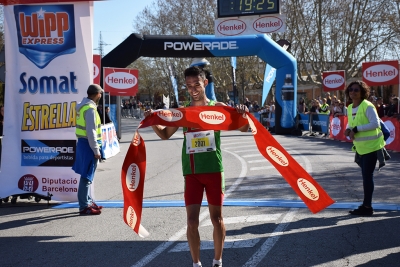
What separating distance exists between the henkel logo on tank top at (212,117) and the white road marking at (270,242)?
1.51 meters

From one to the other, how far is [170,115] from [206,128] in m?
0.42

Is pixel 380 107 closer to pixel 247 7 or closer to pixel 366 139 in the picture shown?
pixel 247 7

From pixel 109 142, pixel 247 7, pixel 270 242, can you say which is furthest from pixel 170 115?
pixel 247 7

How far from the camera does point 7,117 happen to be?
9.51 meters

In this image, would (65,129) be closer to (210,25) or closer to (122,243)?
(122,243)

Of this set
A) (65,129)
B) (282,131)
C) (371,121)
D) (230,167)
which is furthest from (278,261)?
(282,131)

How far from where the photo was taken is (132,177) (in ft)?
18.7

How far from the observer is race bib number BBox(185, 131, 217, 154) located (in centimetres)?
525

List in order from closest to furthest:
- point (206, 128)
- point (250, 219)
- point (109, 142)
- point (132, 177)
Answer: point (206, 128), point (132, 177), point (250, 219), point (109, 142)

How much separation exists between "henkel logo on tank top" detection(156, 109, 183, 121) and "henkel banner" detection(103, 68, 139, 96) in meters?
18.1

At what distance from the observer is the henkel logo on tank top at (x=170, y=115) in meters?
5.53

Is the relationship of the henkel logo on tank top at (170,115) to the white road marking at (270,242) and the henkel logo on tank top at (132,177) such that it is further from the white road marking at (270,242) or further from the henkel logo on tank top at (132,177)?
the white road marking at (270,242)

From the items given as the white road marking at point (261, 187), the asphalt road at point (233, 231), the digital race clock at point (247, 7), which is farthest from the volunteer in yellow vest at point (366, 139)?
the digital race clock at point (247, 7)

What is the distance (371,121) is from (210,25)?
1552 inches
